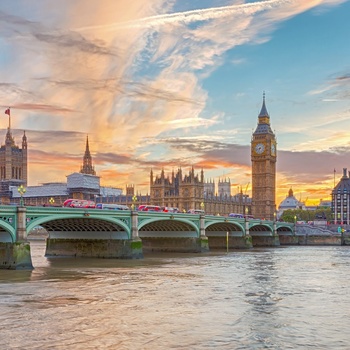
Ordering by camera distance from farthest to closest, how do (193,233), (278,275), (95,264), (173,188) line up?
(173,188)
(193,233)
(95,264)
(278,275)

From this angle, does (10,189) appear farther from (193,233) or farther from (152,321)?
(152,321)

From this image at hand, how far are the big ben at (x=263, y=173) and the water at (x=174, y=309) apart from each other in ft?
411

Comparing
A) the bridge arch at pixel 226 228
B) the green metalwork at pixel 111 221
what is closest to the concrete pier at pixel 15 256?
the green metalwork at pixel 111 221

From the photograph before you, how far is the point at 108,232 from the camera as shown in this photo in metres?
60.4

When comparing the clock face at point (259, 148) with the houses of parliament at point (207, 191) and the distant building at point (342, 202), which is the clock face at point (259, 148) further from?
the distant building at point (342, 202)

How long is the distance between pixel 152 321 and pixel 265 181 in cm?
14865

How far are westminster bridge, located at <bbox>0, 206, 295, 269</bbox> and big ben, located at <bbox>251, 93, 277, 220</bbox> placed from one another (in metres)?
76.4

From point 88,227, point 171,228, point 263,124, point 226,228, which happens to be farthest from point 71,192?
point 88,227

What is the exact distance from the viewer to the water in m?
20.3

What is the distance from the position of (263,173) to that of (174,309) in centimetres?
14668

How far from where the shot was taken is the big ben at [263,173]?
16962 centimetres

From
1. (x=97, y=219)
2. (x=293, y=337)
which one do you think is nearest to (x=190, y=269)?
(x=97, y=219)

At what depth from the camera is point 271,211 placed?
170375 mm

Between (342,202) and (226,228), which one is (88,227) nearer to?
(226,228)
